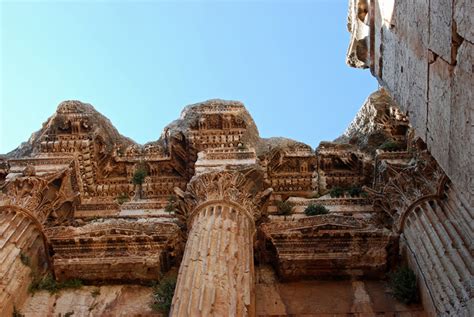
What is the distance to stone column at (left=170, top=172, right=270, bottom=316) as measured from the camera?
25.4 feet

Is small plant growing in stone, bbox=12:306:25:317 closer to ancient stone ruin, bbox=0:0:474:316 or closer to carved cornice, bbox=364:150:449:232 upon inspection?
ancient stone ruin, bbox=0:0:474:316

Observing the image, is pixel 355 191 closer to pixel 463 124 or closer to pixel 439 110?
pixel 439 110

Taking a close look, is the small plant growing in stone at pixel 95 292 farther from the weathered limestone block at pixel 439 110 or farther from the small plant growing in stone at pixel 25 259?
the weathered limestone block at pixel 439 110

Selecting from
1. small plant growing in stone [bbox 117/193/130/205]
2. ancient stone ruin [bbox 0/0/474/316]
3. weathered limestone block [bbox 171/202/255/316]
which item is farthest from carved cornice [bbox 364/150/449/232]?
small plant growing in stone [bbox 117/193/130/205]

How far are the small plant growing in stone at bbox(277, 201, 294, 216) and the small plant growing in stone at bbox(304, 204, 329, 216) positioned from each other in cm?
49

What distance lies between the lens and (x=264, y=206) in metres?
11.8

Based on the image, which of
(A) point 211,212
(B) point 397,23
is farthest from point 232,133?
(B) point 397,23

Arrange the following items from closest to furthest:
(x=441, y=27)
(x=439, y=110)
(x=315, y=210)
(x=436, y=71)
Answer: (x=441, y=27) < (x=439, y=110) < (x=436, y=71) < (x=315, y=210)

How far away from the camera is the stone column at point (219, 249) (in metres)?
7.75

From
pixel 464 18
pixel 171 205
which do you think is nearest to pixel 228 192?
pixel 171 205

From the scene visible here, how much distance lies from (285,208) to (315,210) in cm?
87

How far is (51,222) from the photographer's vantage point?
1223cm

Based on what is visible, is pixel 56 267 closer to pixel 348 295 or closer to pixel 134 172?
pixel 134 172

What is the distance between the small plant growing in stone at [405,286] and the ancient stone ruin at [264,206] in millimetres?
119
